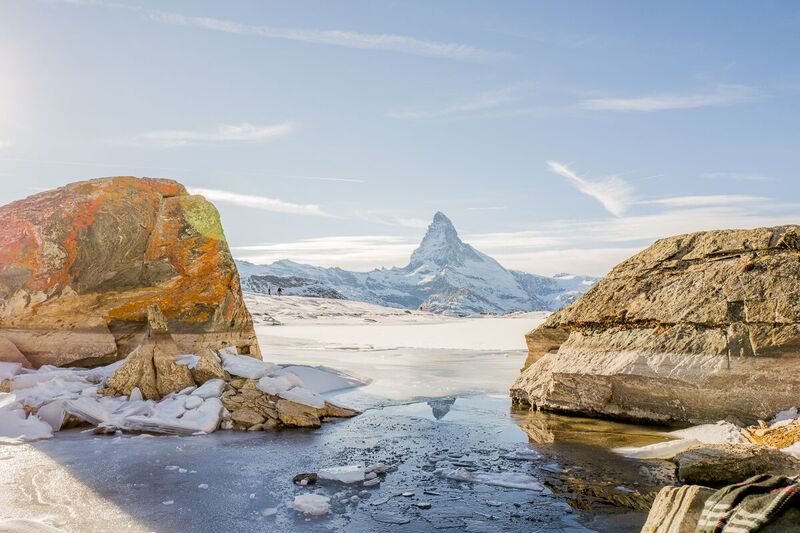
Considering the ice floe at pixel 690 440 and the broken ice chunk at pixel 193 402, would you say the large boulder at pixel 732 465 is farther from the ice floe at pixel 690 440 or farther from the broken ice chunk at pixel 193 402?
the broken ice chunk at pixel 193 402

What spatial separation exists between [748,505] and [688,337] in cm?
950

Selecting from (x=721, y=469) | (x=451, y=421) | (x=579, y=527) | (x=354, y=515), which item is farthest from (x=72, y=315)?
(x=721, y=469)

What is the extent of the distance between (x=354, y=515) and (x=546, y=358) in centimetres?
1007

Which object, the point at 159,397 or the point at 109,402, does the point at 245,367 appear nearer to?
the point at 159,397

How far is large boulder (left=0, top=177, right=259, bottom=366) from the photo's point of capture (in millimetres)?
15492

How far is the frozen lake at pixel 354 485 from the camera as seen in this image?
21.5 feet

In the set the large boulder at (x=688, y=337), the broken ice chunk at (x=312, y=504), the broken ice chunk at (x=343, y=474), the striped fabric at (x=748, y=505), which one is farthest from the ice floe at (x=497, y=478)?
the large boulder at (x=688, y=337)

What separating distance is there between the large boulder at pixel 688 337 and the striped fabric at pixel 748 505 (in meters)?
8.48

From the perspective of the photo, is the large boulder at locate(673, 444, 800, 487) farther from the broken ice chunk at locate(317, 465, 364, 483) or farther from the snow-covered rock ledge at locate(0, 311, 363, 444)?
the snow-covered rock ledge at locate(0, 311, 363, 444)

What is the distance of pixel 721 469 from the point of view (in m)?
7.85

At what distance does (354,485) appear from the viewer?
795 cm

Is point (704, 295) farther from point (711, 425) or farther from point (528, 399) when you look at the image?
point (528, 399)

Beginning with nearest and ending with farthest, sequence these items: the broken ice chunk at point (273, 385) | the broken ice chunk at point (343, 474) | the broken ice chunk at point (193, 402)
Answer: the broken ice chunk at point (343, 474), the broken ice chunk at point (193, 402), the broken ice chunk at point (273, 385)

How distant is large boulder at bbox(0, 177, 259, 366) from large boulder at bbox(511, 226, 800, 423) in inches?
405
